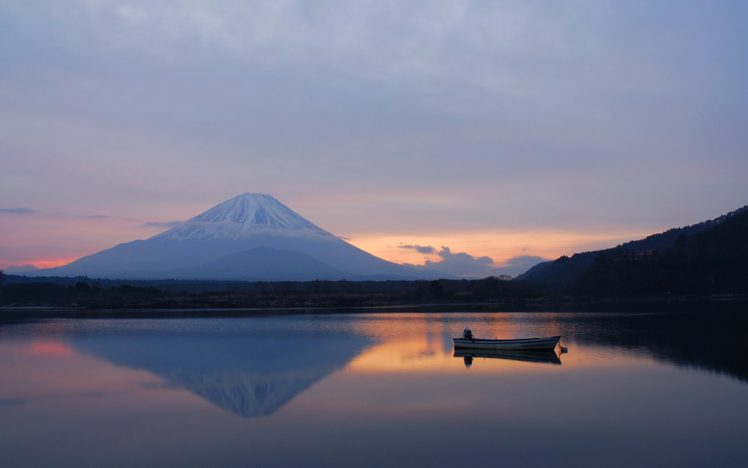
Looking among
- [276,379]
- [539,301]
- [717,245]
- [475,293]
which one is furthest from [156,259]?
[276,379]

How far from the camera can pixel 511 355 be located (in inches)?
606

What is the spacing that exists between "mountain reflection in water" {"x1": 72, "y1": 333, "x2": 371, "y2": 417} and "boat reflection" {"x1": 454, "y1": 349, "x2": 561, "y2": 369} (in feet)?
8.33

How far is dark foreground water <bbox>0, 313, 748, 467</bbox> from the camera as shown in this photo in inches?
281

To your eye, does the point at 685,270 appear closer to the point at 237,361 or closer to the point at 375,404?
the point at 237,361

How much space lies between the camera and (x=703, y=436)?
24.8 feet

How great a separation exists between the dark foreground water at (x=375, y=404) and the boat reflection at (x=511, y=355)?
A: 0.14 meters

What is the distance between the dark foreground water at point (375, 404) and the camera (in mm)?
7125

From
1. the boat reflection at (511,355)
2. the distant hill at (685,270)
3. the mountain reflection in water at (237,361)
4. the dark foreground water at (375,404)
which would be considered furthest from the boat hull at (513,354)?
Answer: the distant hill at (685,270)

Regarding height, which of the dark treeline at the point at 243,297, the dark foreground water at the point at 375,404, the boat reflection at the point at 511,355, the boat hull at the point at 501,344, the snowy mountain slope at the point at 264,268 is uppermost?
the snowy mountain slope at the point at 264,268

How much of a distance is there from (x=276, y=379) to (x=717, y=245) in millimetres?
41270

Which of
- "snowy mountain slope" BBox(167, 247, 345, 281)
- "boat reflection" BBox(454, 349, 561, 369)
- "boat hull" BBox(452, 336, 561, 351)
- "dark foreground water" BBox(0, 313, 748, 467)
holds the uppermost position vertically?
"snowy mountain slope" BBox(167, 247, 345, 281)

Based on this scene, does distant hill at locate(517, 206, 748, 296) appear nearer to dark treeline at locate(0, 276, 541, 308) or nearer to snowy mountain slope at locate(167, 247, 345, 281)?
dark treeline at locate(0, 276, 541, 308)

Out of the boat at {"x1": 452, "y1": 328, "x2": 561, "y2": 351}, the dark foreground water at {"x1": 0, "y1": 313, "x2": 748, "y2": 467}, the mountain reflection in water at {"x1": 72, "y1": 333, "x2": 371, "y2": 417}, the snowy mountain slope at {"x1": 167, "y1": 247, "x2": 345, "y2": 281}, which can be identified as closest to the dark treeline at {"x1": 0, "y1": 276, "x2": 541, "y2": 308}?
the mountain reflection in water at {"x1": 72, "y1": 333, "x2": 371, "y2": 417}

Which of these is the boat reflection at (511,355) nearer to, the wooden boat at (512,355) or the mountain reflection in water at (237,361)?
the wooden boat at (512,355)
